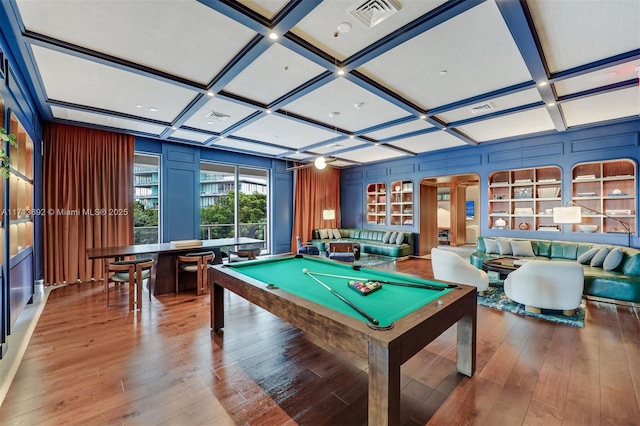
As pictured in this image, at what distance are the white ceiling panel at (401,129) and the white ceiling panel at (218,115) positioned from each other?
280cm

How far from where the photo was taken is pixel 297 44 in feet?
9.09

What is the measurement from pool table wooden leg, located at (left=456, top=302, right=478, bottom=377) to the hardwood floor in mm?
76

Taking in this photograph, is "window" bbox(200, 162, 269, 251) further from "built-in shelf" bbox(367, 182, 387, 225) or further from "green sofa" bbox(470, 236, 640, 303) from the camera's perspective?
"green sofa" bbox(470, 236, 640, 303)

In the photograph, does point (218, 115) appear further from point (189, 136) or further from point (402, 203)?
point (402, 203)

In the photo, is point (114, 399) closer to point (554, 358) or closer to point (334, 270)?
point (334, 270)

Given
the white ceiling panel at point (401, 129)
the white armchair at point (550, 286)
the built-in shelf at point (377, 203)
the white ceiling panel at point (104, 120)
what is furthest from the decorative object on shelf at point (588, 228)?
the white ceiling panel at point (104, 120)

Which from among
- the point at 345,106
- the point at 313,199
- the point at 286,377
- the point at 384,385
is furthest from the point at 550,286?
the point at 313,199

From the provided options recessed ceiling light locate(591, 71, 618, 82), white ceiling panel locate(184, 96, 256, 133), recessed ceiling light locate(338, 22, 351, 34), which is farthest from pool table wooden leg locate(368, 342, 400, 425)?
recessed ceiling light locate(591, 71, 618, 82)

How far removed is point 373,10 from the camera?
2350 millimetres

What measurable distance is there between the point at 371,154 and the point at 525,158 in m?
3.73

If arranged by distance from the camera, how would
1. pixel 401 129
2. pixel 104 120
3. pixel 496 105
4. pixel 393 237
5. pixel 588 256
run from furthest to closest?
pixel 393 237, pixel 401 129, pixel 104 120, pixel 588 256, pixel 496 105

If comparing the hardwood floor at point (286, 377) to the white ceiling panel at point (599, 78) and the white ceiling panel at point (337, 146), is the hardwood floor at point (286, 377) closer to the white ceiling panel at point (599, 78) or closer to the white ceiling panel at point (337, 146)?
the white ceiling panel at point (599, 78)

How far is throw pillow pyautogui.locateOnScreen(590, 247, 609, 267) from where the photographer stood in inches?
177

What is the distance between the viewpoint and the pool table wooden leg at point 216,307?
123 inches
